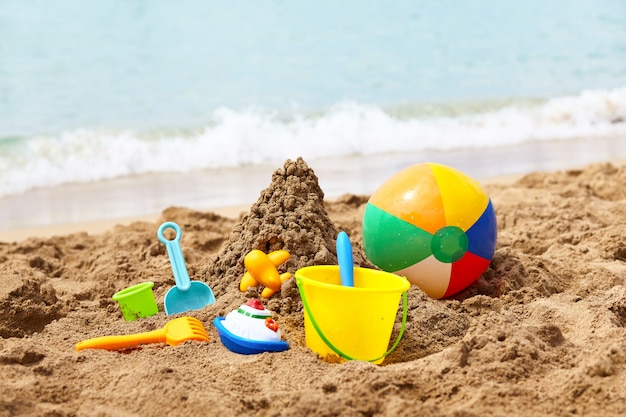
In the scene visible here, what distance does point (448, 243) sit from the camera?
341cm

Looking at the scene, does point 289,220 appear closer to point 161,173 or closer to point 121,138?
point 161,173

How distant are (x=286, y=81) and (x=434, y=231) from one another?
730cm

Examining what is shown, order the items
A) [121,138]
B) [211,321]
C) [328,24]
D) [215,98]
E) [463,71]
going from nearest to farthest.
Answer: [211,321], [121,138], [215,98], [463,71], [328,24]

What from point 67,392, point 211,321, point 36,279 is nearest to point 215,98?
point 36,279

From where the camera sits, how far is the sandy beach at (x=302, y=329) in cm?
232

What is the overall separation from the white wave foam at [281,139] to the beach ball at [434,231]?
4019 mm

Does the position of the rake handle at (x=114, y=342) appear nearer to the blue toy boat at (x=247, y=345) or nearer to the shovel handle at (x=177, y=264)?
the blue toy boat at (x=247, y=345)

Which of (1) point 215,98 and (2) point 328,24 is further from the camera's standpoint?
(2) point 328,24

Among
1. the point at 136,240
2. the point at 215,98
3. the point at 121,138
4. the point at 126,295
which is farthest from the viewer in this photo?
the point at 215,98

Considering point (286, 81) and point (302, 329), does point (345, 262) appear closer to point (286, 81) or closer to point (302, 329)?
point (302, 329)

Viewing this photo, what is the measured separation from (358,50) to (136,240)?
25.5 feet

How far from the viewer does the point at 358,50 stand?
38.6 ft

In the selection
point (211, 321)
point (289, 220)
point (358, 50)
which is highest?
point (358, 50)

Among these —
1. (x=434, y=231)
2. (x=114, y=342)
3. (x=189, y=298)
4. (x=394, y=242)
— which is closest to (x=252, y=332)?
(x=114, y=342)
